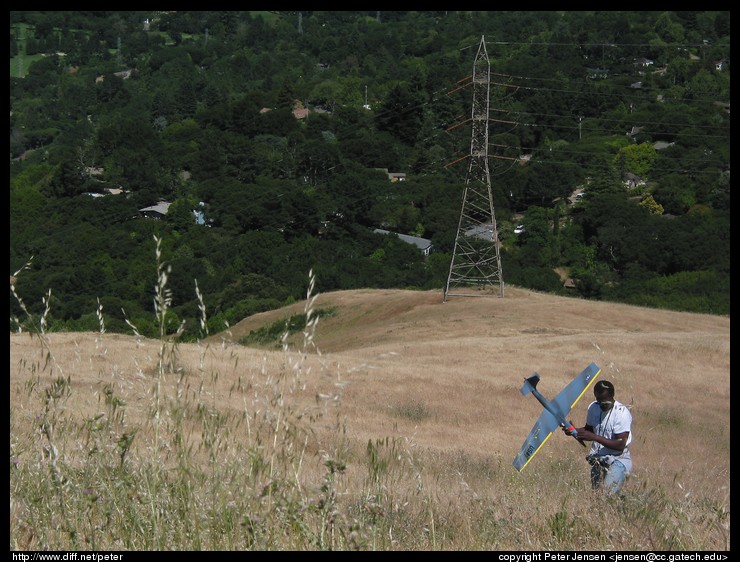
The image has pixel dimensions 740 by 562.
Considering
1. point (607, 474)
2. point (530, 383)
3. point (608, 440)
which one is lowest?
point (607, 474)

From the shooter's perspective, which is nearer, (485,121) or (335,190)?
(485,121)

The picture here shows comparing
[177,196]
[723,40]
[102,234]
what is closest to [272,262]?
[102,234]

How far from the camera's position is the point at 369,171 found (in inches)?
3516

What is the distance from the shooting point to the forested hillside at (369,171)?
60750mm

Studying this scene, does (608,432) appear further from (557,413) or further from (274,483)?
(274,483)

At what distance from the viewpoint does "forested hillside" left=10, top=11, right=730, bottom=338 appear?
60.8 meters

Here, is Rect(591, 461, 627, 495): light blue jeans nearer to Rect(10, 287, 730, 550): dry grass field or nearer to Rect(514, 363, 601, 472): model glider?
Rect(10, 287, 730, 550): dry grass field

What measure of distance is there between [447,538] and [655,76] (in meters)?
122

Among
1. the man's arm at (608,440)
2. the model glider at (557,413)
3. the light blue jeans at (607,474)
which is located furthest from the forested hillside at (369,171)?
the light blue jeans at (607,474)

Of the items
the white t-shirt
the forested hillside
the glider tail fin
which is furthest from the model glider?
the forested hillside

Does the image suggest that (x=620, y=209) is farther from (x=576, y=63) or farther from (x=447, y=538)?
(x=447, y=538)

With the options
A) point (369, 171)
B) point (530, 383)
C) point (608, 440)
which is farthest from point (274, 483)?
point (369, 171)

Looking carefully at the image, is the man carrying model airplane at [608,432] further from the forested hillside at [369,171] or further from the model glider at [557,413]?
the forested hillside at [369,171]

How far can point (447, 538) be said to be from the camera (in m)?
4.68
